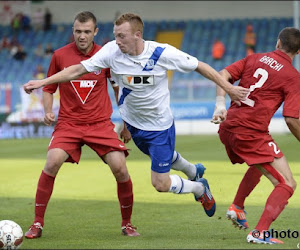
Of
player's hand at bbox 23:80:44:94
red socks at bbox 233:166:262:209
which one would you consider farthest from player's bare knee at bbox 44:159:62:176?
Answer: red socks at bbox 233:166:262:209

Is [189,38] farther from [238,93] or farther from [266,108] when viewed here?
[238,93]

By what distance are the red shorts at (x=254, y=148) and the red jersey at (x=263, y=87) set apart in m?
0.07

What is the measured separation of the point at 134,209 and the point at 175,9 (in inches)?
1157

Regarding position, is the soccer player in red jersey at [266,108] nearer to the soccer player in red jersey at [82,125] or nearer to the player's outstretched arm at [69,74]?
the soccer player in red jersey at [82,125]

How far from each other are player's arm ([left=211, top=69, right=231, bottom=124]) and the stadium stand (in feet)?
79.5

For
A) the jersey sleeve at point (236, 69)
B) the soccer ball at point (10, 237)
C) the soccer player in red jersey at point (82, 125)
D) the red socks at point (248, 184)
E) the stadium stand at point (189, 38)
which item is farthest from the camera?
the stadium stand at point (189, 38)

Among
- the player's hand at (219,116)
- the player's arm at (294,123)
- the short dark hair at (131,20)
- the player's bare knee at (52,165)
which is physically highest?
the short dark hair at (131,20)

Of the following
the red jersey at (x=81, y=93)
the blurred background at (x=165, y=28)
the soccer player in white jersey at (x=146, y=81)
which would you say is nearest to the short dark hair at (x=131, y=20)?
the soccer player in white jersey at (x=146, y=81)

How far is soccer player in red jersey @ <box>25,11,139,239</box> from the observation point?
24.0ft

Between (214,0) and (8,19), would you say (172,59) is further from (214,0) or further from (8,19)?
(8,19)

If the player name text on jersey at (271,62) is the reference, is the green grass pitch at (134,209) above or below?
below

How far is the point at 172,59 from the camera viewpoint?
22.5ft

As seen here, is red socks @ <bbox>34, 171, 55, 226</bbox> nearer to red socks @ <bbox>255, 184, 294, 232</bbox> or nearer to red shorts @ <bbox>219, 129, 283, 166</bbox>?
red shorts @ <bbox>219, 129, 283, 166</bbox>

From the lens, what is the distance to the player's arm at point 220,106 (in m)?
6.49
